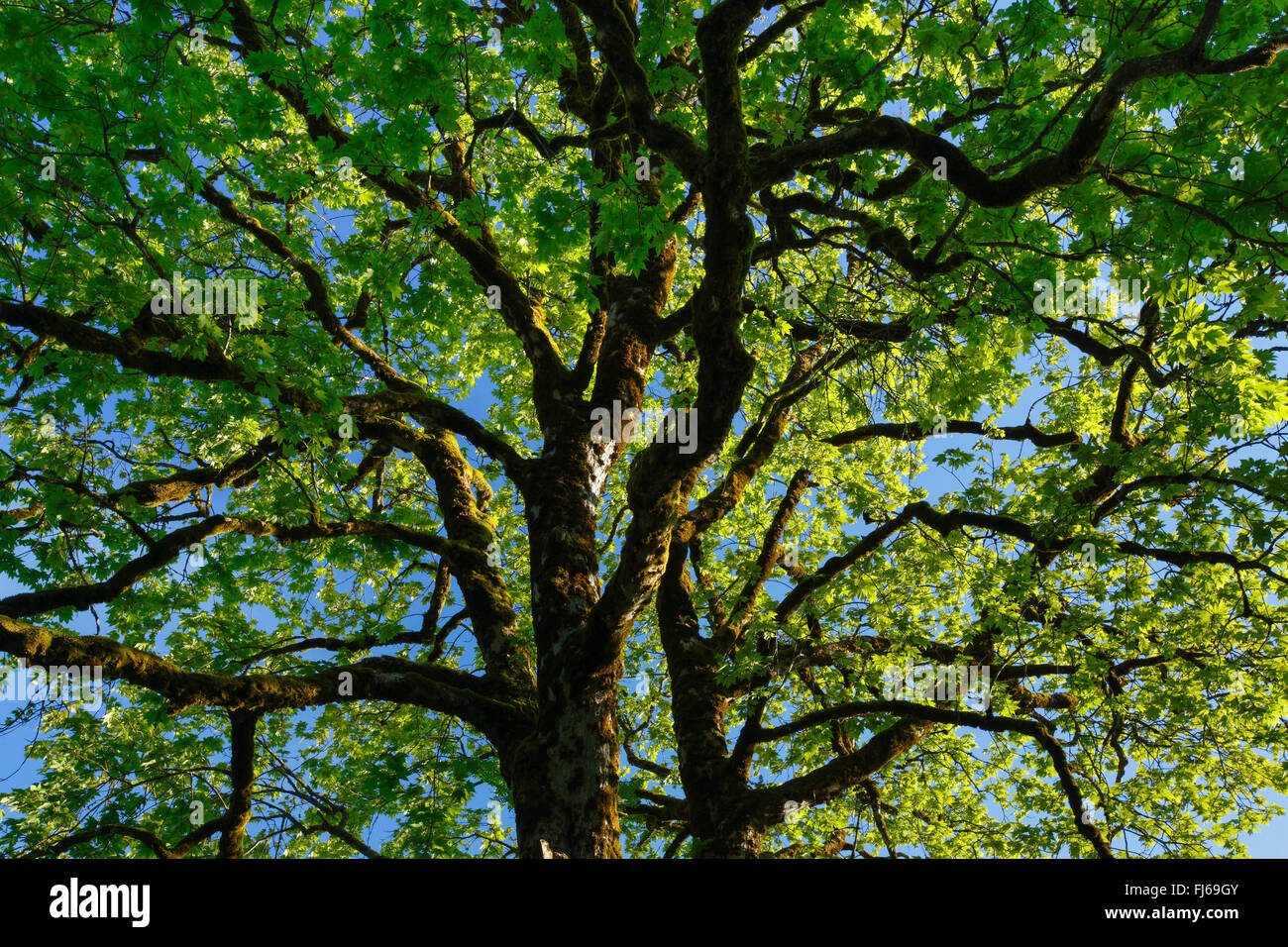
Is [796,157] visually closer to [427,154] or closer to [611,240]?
[611,240]

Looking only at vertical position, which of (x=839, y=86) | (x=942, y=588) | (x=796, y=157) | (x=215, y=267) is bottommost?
(x=942, y=588)

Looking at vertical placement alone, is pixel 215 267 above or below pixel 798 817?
above

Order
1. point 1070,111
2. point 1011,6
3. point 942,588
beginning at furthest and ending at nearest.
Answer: point 942,588 → point 1070,111 → point 1011,6

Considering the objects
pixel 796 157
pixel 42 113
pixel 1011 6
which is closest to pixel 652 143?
pixel 796 157

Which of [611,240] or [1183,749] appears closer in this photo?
[611,240]

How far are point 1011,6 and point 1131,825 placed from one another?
993 cm

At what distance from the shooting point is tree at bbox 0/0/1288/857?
212 inches

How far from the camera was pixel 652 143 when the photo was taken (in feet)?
16.4

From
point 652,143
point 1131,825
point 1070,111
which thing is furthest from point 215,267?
point 1131,825

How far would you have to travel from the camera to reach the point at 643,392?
773cm

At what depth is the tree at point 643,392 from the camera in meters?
5.38
